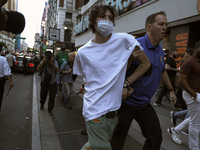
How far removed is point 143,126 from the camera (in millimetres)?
2078

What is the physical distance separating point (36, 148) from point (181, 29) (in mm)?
8455

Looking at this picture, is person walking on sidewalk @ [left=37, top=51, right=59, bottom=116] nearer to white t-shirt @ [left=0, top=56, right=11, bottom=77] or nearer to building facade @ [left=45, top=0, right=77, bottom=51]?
white t-shirt @ [left=0, top=56, right=11, bottom=77]

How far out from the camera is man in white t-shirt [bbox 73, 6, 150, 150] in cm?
164

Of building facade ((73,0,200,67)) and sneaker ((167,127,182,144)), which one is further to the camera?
building facade ((73,0,200,67))

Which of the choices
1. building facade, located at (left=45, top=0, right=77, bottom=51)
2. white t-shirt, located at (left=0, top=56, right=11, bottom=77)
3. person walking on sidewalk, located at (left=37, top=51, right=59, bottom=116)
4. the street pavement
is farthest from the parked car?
building facade, located at (left=45, top=0, right=77, bottom=51)

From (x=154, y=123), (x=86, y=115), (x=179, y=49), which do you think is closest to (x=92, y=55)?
(x=86, y=115)

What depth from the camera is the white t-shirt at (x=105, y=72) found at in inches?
64.8

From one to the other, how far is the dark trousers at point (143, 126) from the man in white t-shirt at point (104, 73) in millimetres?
307

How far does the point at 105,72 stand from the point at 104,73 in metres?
0.01

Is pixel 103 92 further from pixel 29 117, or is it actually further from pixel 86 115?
pixel 29 117

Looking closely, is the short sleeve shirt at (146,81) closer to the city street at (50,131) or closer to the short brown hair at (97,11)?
the short brown hair at (97,11)

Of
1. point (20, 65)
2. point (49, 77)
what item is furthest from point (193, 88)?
point (20, 65)

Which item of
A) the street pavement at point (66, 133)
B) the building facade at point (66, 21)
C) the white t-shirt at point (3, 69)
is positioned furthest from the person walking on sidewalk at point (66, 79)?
the building facade at point (66, 21)

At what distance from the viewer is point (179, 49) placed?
8.45 m
